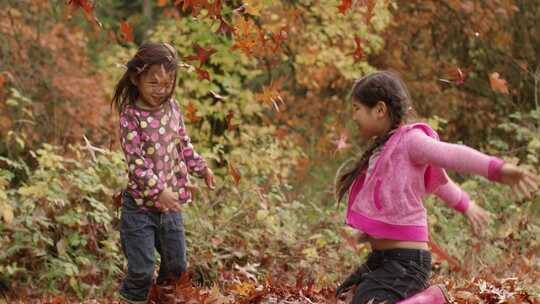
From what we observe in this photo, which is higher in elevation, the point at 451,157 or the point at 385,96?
the point at 385,96

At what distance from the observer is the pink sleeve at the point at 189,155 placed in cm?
543

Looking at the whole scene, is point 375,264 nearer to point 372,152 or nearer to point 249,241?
point 372,152

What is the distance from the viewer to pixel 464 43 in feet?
54.3

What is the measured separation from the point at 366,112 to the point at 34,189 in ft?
12.7

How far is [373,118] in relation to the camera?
14.4ft

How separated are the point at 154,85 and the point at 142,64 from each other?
0.16 m

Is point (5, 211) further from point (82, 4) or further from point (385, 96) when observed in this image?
point (385, 96)

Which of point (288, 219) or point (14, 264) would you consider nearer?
point (14, 264)

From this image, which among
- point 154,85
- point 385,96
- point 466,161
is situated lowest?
point 466,161

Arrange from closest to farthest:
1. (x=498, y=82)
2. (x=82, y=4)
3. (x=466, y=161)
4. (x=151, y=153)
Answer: (x=466, y=161) < (x=82, y=4) < (x=151, y=153) < (x=498, y=82)

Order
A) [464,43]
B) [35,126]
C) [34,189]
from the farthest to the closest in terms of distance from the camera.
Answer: [464,43]
[35,126]
[34,189]

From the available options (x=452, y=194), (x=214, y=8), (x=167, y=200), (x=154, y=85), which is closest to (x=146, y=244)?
(x=167, y=200)

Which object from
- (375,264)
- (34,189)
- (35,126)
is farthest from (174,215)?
(35,126)

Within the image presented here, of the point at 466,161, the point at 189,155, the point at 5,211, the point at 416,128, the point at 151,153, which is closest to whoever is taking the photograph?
the point at 466,161
